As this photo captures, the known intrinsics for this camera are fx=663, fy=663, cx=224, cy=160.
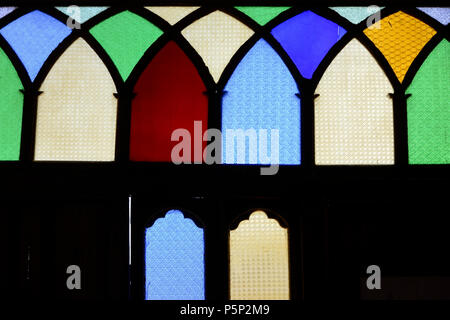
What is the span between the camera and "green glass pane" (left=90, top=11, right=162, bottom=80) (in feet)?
16.2

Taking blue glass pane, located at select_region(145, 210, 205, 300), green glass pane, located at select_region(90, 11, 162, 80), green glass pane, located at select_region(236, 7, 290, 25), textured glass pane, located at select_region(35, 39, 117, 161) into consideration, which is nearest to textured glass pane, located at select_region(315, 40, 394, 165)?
green glass pane, located at select_region(236, 7, 290, 25)

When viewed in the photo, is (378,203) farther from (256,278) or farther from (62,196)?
(62,196)

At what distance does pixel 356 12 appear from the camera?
512 centimetres

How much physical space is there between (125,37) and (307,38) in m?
1.37

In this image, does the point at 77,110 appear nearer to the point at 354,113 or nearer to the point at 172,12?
the point at 172,12

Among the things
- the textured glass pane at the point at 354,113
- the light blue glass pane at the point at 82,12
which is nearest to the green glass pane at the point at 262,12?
the textured glass pane at the point at 354,113

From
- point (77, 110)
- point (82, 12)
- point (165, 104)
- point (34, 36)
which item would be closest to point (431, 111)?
point (165, 104)

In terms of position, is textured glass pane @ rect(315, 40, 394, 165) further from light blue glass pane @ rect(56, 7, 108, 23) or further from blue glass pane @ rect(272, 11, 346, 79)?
light blue glass pane @ rect(56, 7, 108, 23)

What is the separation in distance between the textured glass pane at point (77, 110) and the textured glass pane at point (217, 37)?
0.72 m

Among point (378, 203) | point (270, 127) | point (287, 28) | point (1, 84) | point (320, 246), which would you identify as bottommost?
point (320, 246)

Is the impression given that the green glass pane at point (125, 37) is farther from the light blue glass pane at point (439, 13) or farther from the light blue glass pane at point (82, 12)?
the light blue glass pane at point (439, 13)
